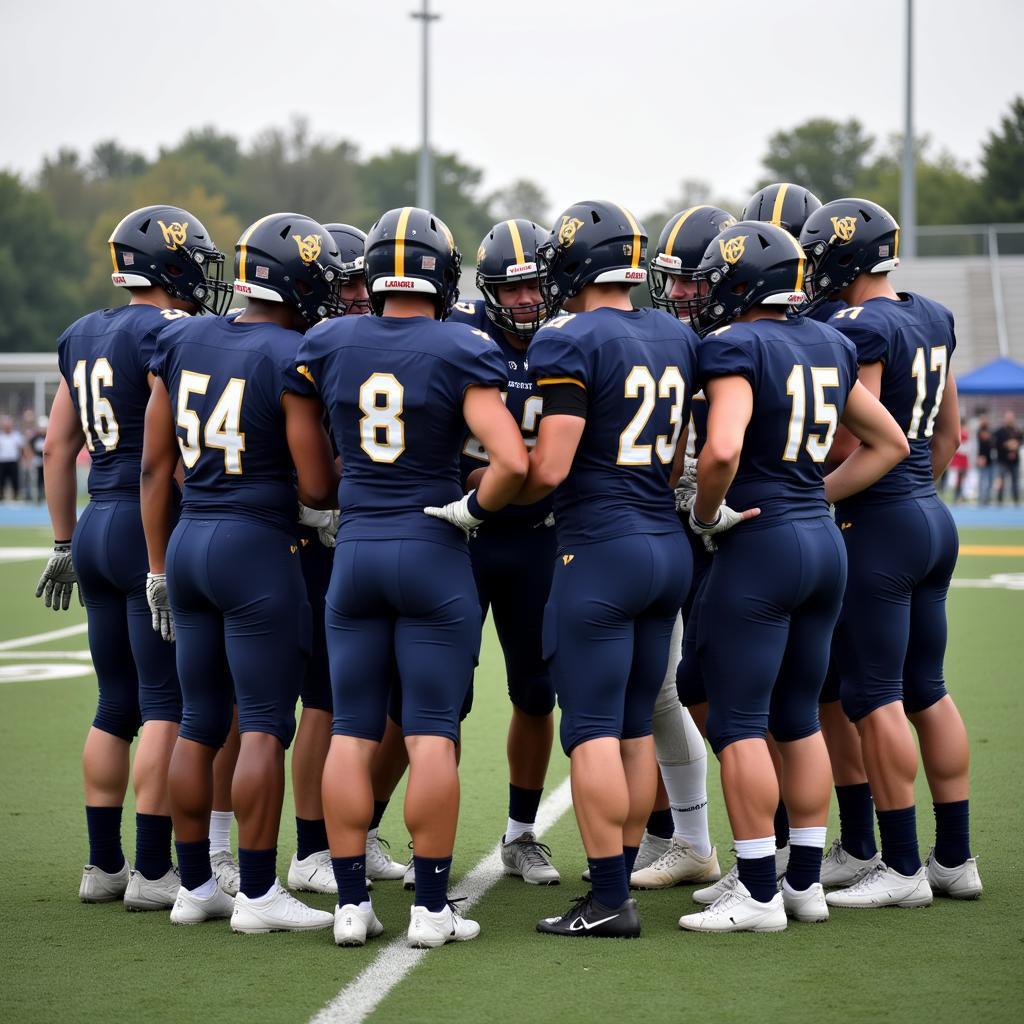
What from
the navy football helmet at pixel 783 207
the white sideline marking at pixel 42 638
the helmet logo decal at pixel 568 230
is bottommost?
the white sideline marking at pixel 42 638

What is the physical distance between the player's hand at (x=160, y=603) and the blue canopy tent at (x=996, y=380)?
A: 2341 cm

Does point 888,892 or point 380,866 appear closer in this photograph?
point 888,892

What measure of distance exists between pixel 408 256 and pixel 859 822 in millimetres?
2667

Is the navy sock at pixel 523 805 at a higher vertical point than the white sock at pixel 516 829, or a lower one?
higher

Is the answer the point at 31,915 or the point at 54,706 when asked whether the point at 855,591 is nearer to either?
the point at 31,915

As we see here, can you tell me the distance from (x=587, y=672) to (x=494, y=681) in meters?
5.48

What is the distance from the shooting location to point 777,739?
16.0 ft

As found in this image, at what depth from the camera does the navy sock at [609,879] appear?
461 centimetres

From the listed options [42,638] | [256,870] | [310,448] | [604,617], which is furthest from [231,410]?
[42,638]

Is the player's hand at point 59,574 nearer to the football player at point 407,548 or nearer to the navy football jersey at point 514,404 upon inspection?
the football player at point 407,548

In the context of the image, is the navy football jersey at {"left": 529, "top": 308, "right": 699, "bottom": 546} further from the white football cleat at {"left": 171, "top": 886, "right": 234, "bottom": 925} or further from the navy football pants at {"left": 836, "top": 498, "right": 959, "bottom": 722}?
the white football cleat at {"left": 171, "top": 886, "right": 234, "bottom": 925}

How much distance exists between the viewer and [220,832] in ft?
18.0

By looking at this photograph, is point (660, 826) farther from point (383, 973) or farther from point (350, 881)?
point (383, 973)

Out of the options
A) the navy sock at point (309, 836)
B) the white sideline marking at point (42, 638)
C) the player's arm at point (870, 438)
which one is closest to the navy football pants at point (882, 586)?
the player's arm at point (870, 438)
